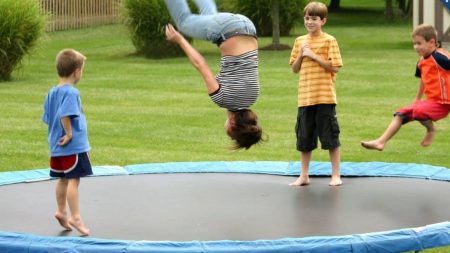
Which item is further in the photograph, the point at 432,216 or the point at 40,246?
the point at 432,216

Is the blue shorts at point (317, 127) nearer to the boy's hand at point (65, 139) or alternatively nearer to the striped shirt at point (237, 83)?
the striped shirt at point (237, 83)

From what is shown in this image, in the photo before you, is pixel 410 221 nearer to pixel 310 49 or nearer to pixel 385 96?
pixel 310 49

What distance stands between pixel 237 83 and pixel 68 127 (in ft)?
3.64

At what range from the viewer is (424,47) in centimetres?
672

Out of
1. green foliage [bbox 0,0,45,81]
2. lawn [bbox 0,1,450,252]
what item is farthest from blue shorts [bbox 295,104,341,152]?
green foliage [bbox 0,0,45,81]

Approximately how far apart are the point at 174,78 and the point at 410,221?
27.0ft

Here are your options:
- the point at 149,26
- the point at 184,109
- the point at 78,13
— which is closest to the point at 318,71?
the point at 184,109

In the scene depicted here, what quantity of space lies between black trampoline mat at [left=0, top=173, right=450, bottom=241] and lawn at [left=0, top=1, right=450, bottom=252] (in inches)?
55.8

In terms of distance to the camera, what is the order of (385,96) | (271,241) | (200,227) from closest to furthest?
(271,241), (200,227), (385,96)

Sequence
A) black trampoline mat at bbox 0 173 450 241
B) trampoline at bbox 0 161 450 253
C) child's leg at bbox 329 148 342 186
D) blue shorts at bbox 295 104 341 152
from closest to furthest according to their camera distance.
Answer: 1. trampoline at bbox 0 161 450 253
2. black trampoline mat at bbox 0 173 450 241
3. blue shorts at bbox 295 104 341 152
4. child's leg at bbox 329 148 342 186

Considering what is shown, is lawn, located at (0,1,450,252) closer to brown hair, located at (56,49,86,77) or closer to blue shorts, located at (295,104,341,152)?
blue shorts, located at (295,104,341,152)

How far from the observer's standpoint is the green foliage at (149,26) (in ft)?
53.4

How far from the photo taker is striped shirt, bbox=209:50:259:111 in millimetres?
5984

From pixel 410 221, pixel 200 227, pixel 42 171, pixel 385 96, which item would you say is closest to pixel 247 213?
pixel 200 227
